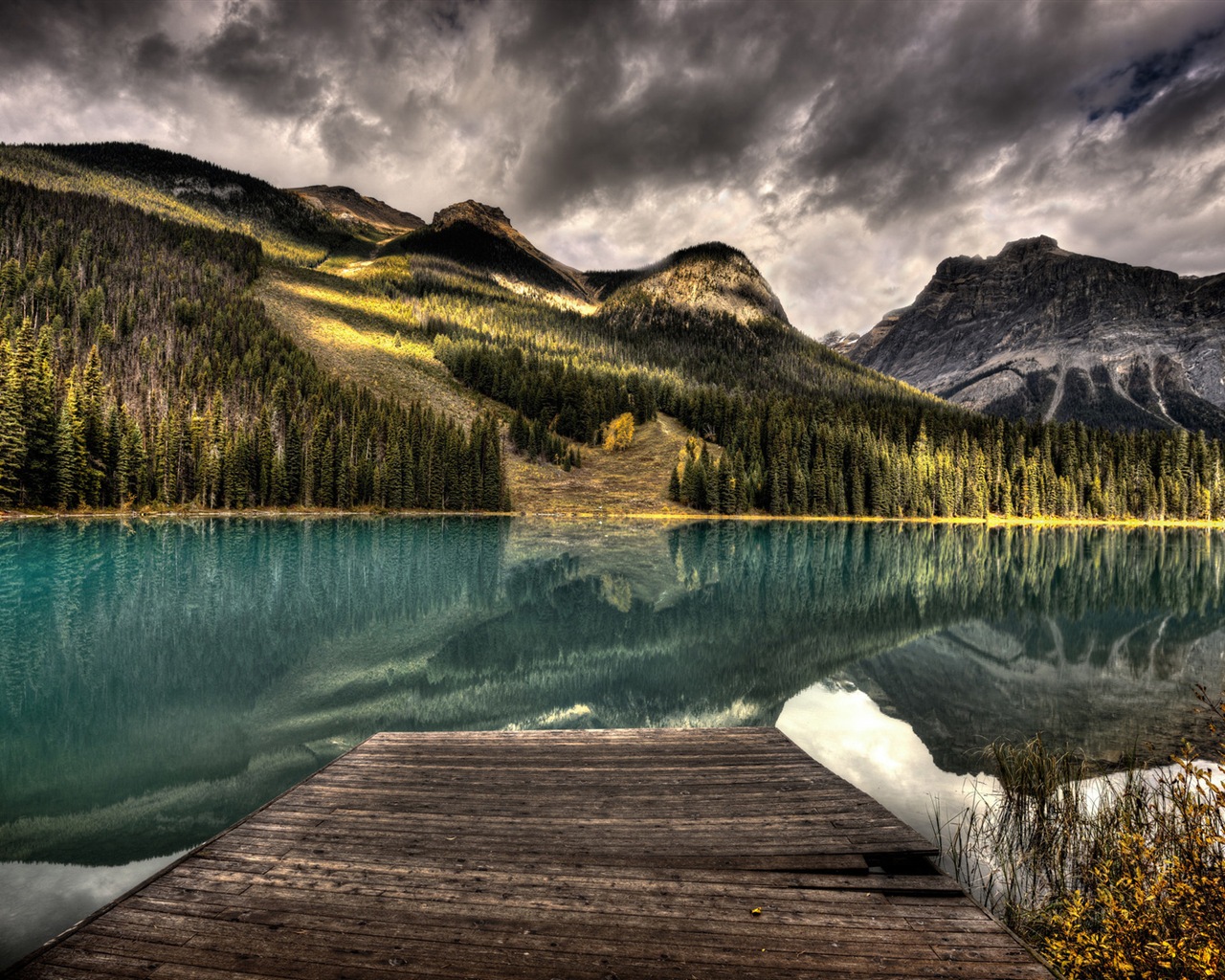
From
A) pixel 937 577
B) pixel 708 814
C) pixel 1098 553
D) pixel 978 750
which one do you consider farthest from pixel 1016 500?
pixel 708 814

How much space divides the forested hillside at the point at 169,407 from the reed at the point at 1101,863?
9315cm

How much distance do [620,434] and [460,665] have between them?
415ft

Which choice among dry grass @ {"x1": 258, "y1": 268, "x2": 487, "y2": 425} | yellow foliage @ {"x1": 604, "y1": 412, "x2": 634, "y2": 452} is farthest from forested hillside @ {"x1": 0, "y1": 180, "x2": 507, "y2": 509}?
yellow foliage @ {"x1": 604, "y1": 412, "x2": 634, "y2": 452}

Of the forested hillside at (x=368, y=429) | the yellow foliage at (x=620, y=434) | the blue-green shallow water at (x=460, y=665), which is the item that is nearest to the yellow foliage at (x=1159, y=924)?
the blue-green shallow water at (x=460, y=665)

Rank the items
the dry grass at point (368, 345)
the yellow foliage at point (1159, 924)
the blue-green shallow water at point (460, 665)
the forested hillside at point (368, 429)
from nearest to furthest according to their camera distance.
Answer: the yellow foliage at point (1159, 924) → the blue-green shallow water at point (460, 665) → the forested hillside at point (368, 429) → the dry grass at point (368, 345)

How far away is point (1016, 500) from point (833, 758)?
425 ft

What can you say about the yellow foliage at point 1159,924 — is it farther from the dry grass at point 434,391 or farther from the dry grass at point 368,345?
the dry grass at point 368,345

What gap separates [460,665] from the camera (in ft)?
64.8

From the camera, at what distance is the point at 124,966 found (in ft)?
14.7

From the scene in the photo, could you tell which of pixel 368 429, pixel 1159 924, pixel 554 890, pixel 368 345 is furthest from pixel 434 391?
pixel 1159 924

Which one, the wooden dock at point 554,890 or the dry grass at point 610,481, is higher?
the dry grass at point 610,481

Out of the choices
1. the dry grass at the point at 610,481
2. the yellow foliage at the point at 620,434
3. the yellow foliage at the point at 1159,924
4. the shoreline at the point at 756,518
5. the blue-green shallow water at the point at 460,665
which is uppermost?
the yellow foliage at the point at 620,434

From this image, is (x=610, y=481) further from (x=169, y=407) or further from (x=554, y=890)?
(x=554, y=890)

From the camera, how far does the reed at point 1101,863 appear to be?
5.57 m
